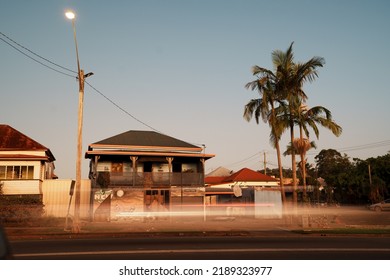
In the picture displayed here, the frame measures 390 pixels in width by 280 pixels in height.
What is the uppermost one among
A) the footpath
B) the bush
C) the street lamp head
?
the street lamp head

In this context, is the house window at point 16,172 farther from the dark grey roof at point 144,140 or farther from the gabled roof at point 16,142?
the dark grey roof at point 144,140

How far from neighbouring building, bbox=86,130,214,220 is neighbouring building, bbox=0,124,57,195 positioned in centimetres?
408

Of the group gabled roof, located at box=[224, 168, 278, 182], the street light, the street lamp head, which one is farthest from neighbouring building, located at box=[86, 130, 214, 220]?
the street lamp head

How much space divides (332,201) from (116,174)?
1196 inches

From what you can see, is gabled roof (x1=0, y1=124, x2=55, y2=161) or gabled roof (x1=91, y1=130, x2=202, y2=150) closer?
gabled roof (x1=0, y1=124, x2=55, y2=161)

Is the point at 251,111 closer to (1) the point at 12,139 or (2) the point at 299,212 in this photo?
(2) the point at 299,212

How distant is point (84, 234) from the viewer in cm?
1777

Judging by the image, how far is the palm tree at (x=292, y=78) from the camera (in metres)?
23.6

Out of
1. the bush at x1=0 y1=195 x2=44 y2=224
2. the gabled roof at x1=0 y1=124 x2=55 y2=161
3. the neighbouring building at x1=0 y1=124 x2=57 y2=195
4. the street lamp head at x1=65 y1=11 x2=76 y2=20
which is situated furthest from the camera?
the gabled roof at x1=0 y1=124 x2=55 y2=161

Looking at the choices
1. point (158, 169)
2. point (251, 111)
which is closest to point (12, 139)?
point (158, 169)

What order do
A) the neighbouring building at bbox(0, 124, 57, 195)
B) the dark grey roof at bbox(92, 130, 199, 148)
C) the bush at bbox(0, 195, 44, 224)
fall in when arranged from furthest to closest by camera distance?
the dark grey roof at bbox(92, 130, 199, 148), the neighbouring building at bbox(0, 124, 57, 195), the bush at bbox(0, 195, 44, 224)

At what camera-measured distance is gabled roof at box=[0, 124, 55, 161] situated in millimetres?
31094

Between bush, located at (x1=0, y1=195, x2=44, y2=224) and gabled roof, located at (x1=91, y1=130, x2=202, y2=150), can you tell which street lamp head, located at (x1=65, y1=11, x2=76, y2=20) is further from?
gabled roof, located at (x1=91, y1=130, x2=202, y2=150)

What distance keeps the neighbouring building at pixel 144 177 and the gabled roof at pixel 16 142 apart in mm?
4404
